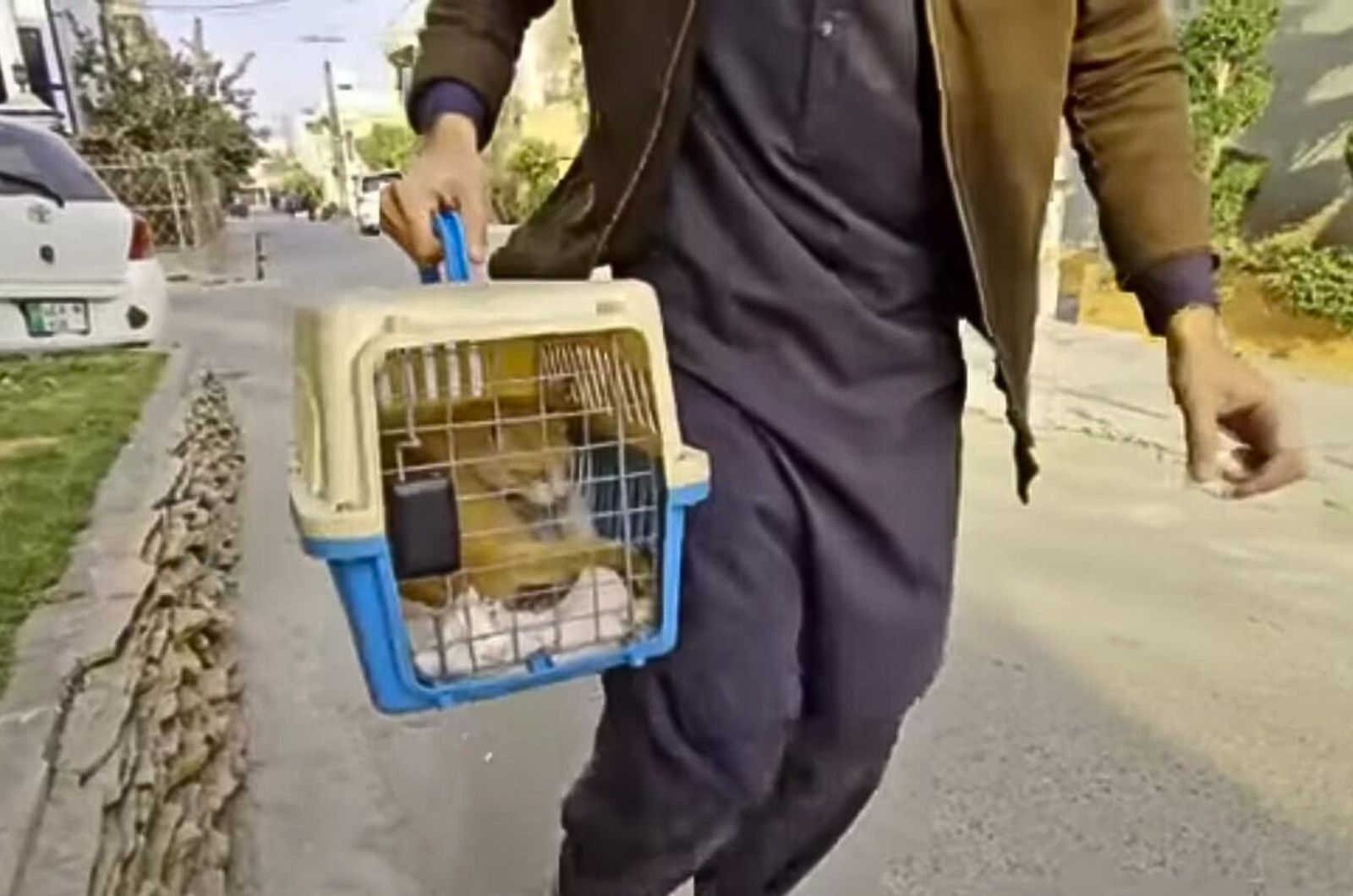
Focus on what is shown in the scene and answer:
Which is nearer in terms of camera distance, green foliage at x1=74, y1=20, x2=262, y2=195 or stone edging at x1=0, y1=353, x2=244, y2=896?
stone edging at x1=0, y1=353, x2=244, y2=896

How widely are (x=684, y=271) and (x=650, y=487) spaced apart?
0.24 metres

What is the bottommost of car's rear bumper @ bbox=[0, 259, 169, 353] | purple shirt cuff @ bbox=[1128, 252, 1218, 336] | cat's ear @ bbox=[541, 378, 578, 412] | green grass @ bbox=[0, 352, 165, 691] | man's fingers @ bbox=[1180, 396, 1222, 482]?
green grass @ bbox=[0, 352, 165, 691]

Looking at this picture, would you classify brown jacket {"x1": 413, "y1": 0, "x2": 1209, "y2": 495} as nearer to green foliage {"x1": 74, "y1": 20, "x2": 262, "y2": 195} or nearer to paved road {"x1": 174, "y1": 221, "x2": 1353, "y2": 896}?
paved road {"x1": 174, "y1": 221, "x2": 1353, "y2": 896}

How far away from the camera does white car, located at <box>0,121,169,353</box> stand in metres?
5.42

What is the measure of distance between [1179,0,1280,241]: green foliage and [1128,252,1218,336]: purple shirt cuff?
6.25 m

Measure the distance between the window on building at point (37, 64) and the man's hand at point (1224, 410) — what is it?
17.3 m

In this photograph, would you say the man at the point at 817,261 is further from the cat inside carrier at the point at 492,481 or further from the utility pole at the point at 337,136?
the utility pole at the point at 337,136

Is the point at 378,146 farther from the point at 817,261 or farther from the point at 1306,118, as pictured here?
the point at 817,261

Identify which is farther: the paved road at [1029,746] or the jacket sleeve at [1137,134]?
the paved road at [1029,746]

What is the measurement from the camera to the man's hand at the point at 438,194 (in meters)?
1.17

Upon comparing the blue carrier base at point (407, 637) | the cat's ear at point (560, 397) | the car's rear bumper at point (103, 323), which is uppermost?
the cat's ear at point (560, 397)

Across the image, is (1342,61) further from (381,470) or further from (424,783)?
(381,470)

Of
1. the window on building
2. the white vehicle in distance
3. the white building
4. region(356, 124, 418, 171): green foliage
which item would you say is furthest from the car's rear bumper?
region(356, 124, 418, 171): green foliage

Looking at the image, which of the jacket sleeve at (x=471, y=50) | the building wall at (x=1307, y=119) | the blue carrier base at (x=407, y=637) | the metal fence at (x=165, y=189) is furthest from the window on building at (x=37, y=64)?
the blue carrier base at (x=407, y=637)
